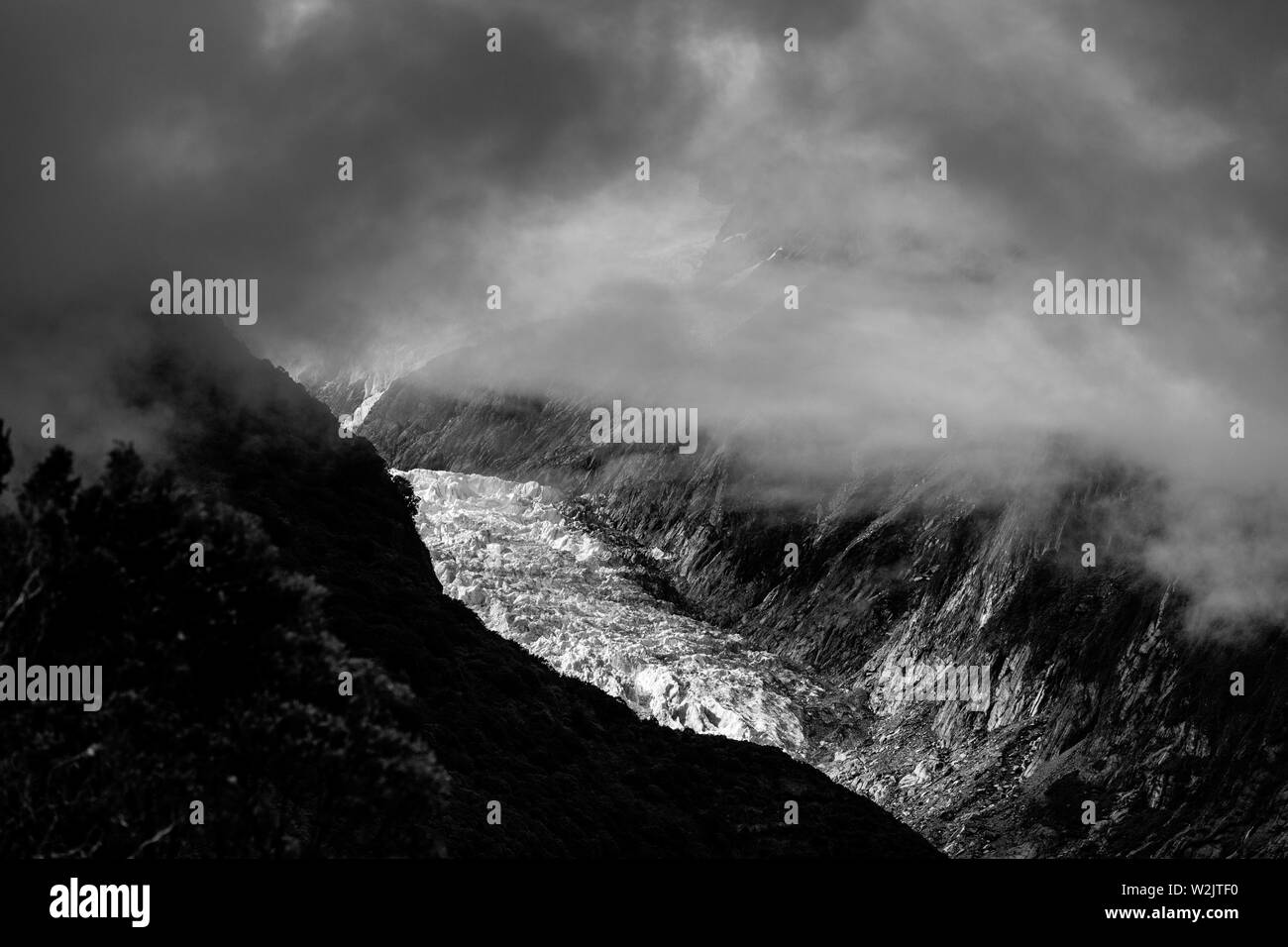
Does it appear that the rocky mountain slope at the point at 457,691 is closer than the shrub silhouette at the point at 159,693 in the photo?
No

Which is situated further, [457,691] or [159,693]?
[457,691]

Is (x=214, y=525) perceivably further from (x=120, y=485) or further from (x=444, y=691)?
(x=444, y=691)

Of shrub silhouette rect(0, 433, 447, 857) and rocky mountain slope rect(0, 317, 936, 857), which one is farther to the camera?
rocky mountain slope rect(0, 317, 936, 857)
